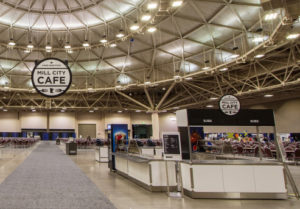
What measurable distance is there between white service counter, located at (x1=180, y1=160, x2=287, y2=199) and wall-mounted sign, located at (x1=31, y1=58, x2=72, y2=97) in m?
3.68

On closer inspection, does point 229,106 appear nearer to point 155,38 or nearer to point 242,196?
point 242,196

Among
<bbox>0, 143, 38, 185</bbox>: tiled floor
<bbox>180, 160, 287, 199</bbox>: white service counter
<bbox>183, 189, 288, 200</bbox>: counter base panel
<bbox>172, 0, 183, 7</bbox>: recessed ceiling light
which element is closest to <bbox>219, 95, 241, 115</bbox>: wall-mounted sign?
<bbox>180, 160, 287, 199</bbox>: white service counter

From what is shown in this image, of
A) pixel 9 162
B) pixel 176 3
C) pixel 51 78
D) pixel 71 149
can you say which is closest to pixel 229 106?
pixel 51 78

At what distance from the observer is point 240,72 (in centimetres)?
2584

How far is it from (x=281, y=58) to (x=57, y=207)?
77.1ft


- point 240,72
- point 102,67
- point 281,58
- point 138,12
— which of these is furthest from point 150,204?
point 102,67

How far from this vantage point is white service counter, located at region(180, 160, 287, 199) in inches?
213

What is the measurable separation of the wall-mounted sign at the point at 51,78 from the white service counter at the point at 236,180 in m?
3.68

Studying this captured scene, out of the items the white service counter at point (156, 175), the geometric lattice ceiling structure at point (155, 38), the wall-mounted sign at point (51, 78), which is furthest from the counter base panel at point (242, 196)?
the geometric lattice ceiling structure at point (155, 38)

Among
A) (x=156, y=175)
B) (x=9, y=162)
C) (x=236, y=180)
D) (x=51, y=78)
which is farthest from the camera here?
(x=9, y=162)

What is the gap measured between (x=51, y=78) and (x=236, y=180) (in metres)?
4.98

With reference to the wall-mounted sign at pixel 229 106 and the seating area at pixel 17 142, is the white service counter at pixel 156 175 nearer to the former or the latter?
the wall-mounted sign at pixel 229 106

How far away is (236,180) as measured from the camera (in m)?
5.50

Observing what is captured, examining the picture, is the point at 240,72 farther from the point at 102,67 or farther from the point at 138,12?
Result: the point at 102,67
